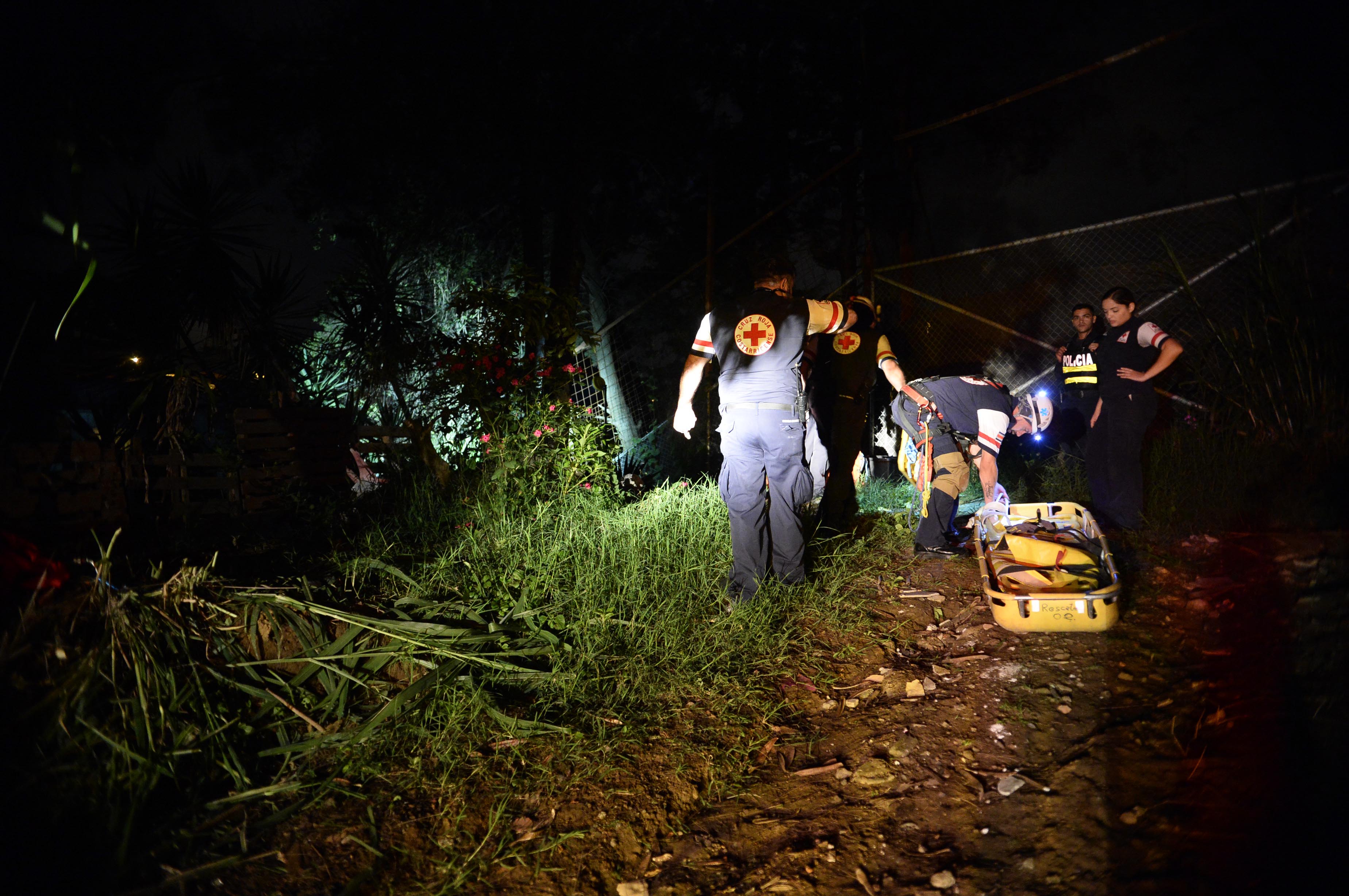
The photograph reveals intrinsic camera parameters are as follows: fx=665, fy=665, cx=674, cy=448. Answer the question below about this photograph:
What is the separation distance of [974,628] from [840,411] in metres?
2.15

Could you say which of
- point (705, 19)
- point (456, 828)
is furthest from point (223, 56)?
point (456, 828)

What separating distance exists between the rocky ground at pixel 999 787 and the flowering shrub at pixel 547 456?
2.65 meters

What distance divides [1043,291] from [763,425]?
13.3ft

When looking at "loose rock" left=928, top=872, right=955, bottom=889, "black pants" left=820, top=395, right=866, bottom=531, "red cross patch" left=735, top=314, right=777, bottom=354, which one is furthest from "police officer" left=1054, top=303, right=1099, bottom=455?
"loose rock" left=928, top=872, right=955, bottom=889

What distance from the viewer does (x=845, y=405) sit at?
490cm

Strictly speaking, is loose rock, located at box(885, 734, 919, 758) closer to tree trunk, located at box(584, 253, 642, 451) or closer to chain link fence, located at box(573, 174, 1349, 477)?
chain link fence, located at box(573, 174, 1349, 477)

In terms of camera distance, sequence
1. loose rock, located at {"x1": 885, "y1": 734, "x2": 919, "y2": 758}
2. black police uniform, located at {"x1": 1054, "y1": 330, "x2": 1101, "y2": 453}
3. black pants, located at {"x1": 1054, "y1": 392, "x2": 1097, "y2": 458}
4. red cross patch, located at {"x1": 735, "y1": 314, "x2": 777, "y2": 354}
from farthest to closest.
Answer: black pants, located at {"x1": 1054, "y1": 392, "x2": 1097, "y2": 458} < black police uniform, located at {"x1": 1054, "y1": 330, "x2": 1101, "y2": 453} < red cross patch, located at {"x1": 735, "y1": 314, "x2": 777, "y2": 354} < loose rock, located at {"x1": 885, "y1": 734, "x2": 919, "y2": 758}

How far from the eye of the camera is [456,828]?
197 centimetres

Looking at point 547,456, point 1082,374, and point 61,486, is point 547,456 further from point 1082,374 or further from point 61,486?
point 1082,374

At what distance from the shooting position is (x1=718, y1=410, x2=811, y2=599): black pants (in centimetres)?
340

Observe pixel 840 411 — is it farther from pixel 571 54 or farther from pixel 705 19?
pixel 705 19

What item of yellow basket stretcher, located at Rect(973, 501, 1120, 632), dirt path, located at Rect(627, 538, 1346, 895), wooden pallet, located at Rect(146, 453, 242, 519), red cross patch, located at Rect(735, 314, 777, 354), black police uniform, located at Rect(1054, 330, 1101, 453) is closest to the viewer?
dirt path, located at Rect(627, 538, 1346, 895)

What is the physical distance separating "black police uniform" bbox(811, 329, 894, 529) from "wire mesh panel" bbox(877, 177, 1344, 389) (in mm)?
1204

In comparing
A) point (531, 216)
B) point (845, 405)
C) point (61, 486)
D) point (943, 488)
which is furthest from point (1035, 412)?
point (531, 216)
